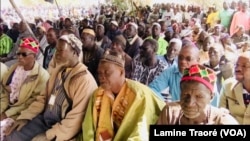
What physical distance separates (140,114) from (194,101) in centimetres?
24

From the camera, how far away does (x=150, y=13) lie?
1.96 metres

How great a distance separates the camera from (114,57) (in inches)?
78.8

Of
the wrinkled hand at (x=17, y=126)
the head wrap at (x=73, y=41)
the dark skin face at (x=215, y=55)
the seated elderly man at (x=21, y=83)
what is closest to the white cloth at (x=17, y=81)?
the seated elderly man at (x=21, y=83)

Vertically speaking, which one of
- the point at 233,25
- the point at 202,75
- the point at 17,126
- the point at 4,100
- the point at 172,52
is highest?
the point at 233,25

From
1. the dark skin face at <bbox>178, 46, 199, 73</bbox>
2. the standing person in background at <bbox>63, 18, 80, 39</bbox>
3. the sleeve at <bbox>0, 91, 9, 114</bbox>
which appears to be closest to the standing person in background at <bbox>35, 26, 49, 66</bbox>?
the standing person in background at <bbox>63, 18, 80, 39</bbox>

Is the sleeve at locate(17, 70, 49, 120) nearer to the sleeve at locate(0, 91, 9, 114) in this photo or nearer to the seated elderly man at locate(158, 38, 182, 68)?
the sleeve at locate(0, 91, 9, 114)

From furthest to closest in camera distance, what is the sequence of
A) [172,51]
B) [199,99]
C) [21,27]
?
[21,27], [172,51], [199,99]

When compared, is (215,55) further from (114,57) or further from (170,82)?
(114,57)

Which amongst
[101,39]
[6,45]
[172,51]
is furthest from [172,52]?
[6,45]

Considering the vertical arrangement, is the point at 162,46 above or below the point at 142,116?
above

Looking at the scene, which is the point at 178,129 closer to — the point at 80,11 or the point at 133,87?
the point at 133,87

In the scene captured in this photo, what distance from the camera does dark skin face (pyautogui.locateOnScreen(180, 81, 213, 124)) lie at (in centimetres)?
183

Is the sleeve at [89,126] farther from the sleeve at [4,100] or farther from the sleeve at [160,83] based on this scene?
the sleeve at [4,100]

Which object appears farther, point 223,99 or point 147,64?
point 147,64
